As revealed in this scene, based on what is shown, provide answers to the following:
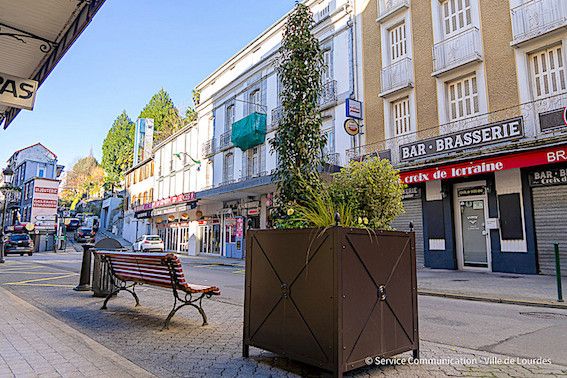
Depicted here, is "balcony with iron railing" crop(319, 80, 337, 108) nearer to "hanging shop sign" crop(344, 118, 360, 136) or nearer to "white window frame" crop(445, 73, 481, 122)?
"hanging shop sign" crop(344, 118, 360, 136)

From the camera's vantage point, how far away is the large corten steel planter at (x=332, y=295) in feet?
11.1

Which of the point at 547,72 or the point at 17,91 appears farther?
the point at 547,72

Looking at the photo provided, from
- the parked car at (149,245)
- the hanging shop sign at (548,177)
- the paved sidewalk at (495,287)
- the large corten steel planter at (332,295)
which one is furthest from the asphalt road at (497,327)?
the parked car at (149,245)

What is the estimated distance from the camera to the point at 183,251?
113 ft

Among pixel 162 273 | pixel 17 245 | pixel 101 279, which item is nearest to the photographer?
pixel 162 273

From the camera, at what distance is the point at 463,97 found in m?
14.9

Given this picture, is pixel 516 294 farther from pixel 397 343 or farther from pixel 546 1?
pixel 546 1

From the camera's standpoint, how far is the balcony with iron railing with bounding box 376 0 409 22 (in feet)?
56.0

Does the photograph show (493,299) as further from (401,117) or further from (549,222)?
(401,117)

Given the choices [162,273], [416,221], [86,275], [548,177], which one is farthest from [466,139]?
[86,275]

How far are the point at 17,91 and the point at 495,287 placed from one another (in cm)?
1070

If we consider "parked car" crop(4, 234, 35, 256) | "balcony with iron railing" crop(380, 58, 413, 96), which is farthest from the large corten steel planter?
"parked car" crop(4, 234, 35, 256)

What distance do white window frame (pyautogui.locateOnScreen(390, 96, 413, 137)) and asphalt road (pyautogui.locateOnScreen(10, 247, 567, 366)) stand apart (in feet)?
31.6

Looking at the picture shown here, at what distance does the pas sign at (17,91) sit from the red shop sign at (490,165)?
10.8 metres
